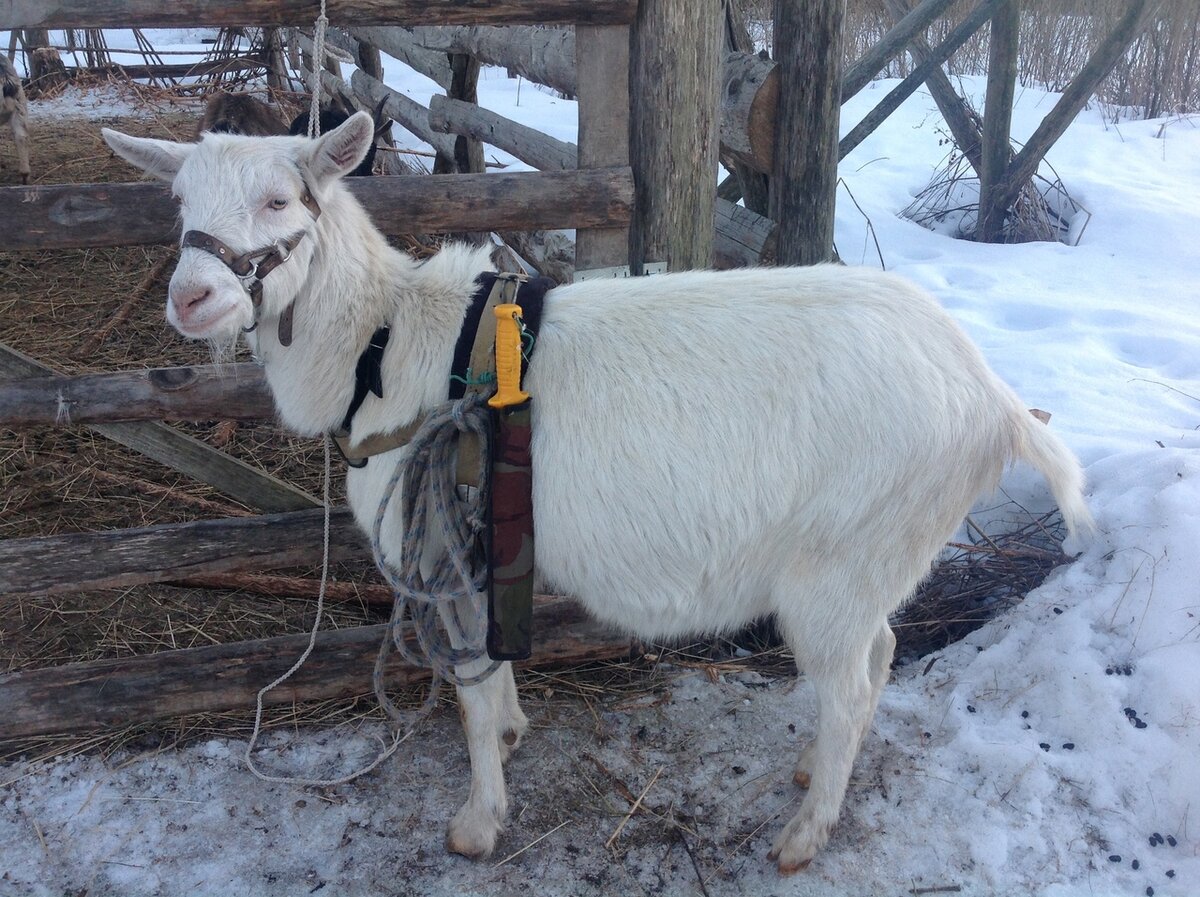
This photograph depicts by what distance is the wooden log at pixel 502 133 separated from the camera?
4984mm

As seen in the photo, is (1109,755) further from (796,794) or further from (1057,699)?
(796,794)

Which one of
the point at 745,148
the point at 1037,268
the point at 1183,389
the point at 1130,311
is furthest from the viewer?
the point at 1037,268

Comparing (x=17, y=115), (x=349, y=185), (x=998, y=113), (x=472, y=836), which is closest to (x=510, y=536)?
(x=472, y=836)

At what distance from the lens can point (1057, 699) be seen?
317cm

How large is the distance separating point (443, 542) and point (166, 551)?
126 centimetres

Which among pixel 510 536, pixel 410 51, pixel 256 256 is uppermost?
pixel 410 51

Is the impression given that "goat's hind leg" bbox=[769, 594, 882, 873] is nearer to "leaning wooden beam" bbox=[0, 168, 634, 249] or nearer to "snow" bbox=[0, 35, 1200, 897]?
"snow" bbox=[0, 35, 1200, 897]

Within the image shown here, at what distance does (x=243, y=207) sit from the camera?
2.33 metres

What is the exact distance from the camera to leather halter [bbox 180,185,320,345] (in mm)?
2273

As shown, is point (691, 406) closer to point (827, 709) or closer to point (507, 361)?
point (507, 361)

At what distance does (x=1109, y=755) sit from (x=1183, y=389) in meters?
2.50

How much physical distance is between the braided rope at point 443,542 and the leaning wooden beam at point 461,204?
100cm

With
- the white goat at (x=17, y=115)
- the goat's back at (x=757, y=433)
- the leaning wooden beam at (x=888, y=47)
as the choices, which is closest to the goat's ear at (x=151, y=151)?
the goat's back at (x=757, y=433)

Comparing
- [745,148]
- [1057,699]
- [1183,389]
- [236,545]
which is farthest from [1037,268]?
[236,545]
